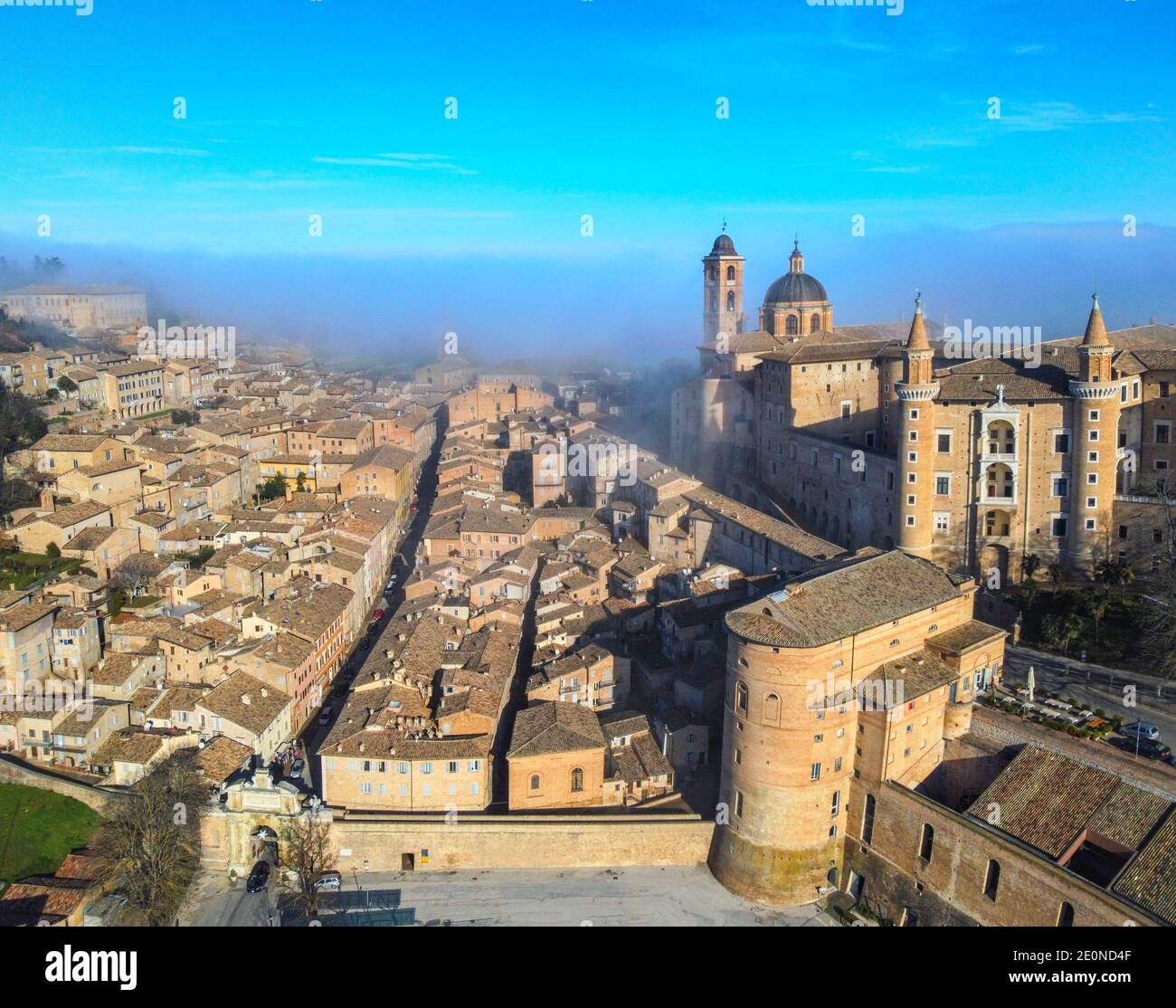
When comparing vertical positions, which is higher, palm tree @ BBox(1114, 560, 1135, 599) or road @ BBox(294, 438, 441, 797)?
palm tree @ BBox(1114, 560, 1135, 599)

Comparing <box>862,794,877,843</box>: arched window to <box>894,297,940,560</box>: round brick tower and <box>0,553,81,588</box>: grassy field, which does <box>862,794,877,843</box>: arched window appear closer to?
<box>894,297,940,560</box>: round brick tower

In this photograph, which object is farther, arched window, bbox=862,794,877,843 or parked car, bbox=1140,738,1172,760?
arched window, bbox=862,794,877,843

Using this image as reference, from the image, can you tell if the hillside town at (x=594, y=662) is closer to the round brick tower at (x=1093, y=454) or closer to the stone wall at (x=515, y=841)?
the stone wall at (x=515, y=841)

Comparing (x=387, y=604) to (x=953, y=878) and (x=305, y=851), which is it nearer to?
(x=305, y=851)


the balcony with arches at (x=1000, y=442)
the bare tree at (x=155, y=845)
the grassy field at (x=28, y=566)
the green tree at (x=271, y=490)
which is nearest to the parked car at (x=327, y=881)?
the bare tree at (x=155, y=845)

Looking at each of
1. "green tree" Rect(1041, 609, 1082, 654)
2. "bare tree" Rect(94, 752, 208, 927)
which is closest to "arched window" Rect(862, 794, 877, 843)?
"green tree" Rect(1041, 609, 1082, 654)

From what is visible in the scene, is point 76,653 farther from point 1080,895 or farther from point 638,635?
point 1080,895
